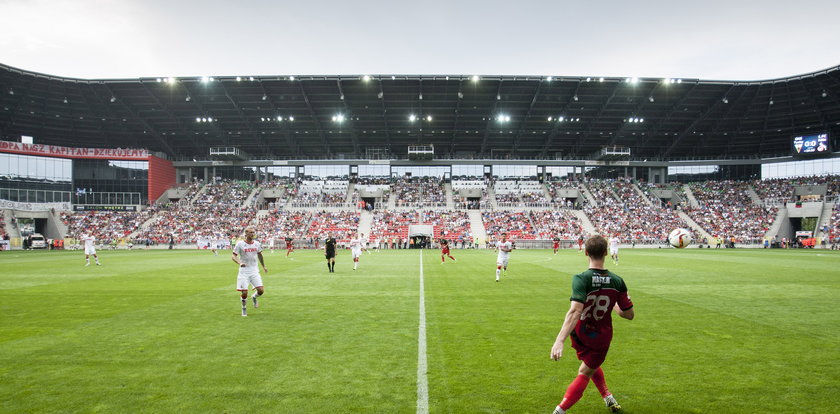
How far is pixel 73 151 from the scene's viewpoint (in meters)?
67.2

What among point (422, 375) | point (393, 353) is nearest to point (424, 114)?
point (393, 353)

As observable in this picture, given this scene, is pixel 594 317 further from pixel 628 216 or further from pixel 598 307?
pixel 628 216

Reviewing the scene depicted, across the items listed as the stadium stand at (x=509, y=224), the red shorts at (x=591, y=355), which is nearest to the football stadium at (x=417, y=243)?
the red shorts at (x=591, y=355)

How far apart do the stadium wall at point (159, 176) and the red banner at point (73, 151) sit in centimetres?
176

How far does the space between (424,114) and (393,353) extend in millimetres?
55391

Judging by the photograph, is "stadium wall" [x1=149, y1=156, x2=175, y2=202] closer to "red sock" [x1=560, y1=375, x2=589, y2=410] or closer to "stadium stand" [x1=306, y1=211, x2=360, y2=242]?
"stadium stand" [x1=306, y1=211, x2=360, y2=242]

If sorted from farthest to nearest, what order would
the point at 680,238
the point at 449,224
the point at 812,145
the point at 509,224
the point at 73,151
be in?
the point at 73,151 < the point at 812,145 < the point at 449,224 < the point at 509,224 < the point at 680,238

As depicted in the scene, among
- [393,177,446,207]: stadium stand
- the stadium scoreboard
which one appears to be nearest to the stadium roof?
the stadium scoreboard

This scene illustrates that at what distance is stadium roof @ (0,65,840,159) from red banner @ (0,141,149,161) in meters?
1.14

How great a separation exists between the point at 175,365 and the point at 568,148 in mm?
71727

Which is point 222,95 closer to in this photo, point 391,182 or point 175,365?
point 391,182

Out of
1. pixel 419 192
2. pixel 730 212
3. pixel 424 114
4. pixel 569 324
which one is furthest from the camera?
pixel 419 192

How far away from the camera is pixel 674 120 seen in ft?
204

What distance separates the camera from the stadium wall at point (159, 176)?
228 feet
